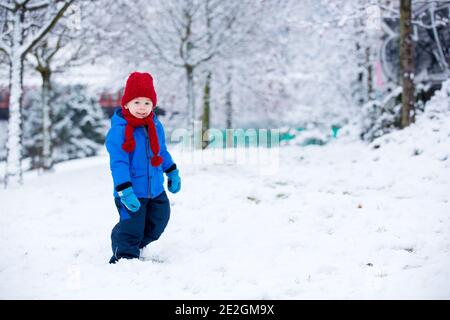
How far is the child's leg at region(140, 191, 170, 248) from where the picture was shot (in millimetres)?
4102

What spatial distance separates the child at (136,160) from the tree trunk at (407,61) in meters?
8.23

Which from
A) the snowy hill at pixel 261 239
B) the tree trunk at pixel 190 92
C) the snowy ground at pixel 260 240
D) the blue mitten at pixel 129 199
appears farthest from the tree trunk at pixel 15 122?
the blue mitten at pixel 129 199

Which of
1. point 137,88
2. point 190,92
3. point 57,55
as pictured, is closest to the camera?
point 137,88

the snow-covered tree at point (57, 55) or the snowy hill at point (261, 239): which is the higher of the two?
the snow-covered tree at point (57, 55)

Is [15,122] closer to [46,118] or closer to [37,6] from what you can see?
[37,6]

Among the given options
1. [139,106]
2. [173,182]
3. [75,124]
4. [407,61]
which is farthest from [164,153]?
[75,124]

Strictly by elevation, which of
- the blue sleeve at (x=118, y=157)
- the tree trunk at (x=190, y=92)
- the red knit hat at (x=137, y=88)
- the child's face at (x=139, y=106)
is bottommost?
the blue sleeve at (x=118, y=157)

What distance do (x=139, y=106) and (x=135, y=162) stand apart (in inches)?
19.5

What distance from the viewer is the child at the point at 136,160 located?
3812 millimetres

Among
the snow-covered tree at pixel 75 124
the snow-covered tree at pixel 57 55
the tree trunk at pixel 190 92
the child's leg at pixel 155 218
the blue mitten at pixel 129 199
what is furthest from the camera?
the snow-covered tree at pixel 75 124

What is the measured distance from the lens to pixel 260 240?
4617mm

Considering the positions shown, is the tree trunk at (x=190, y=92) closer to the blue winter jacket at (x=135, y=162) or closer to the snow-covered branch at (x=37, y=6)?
the snow-covered branch at (x=37, y=6)

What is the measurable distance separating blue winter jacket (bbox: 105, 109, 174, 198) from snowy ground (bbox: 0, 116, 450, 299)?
67cm

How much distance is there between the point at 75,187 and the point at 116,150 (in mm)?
5212
